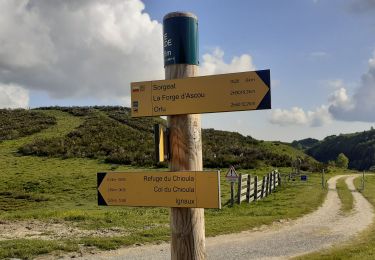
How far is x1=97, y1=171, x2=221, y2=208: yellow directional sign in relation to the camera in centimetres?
410

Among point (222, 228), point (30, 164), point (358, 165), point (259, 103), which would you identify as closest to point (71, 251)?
point (222, 228)

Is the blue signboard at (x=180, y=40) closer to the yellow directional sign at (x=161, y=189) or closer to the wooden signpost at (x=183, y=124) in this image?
the wooden signpost at (x=183, y=124)

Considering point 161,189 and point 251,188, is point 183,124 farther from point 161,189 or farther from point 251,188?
point 251,188

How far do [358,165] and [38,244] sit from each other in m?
184

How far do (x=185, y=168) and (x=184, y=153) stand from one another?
16 cm

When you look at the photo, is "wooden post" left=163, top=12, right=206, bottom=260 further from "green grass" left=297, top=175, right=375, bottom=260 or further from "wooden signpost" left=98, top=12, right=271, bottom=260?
"green grass" left=297, top=175, right=375, bottom=260

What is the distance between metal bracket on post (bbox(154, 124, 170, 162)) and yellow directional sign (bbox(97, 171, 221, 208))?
0.61ft

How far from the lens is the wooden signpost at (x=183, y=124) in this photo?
414 centimetres

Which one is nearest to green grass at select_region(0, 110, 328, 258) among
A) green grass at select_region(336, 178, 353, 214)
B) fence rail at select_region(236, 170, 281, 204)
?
fence rail at select_region(236, 170, 281, 204)

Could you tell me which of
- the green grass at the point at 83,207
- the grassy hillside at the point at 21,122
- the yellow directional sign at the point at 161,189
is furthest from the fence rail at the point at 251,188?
the grassy hillside at the point at 21,122

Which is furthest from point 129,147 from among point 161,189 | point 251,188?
point 161,189

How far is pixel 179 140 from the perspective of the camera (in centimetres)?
432

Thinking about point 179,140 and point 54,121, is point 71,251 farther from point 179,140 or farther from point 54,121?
point 54,121

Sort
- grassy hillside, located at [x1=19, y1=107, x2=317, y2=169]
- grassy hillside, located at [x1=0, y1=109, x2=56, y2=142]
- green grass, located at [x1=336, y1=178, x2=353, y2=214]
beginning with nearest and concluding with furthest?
green grass, located at [x1=336, y1=178, x2=353, y2=214], grassy hillside, located at [x1=19, y1=107, x2=317, y2=169], grassy hillside, located at [x1=0, y1=109, x2=56, y2=142]
